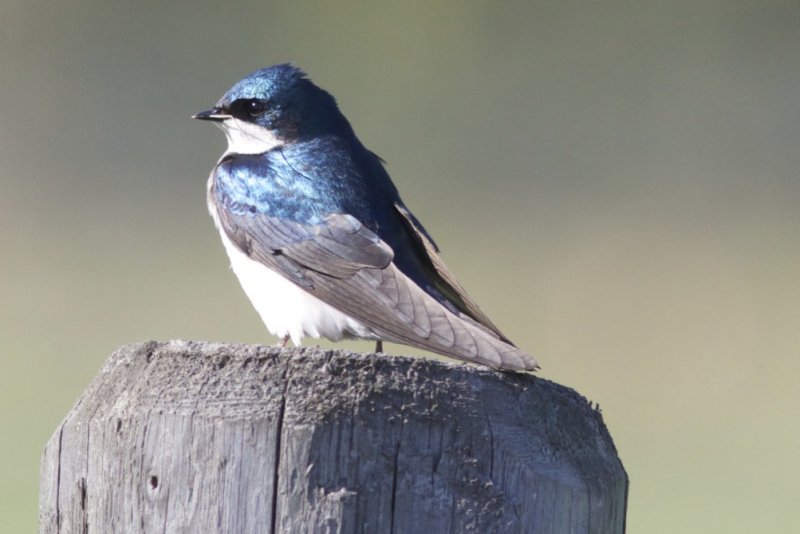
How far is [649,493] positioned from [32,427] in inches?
112

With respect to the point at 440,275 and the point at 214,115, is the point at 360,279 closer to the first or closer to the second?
the point at 440,275

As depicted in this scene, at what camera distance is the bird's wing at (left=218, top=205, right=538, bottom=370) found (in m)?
2.20

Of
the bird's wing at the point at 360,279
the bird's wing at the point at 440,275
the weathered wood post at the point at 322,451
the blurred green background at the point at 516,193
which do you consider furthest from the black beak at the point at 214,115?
the blurred green background at the point at 516,193

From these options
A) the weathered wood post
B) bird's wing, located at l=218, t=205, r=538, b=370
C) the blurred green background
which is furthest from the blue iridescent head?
the blurred green background

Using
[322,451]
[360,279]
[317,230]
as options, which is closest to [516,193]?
[317,230]

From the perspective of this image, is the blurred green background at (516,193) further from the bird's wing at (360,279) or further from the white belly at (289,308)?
the bird's wing at (360,279)

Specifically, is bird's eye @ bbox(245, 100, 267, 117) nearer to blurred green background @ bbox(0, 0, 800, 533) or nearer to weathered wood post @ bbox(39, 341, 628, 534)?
weathered wood post @ bbox(39, 341, 628, 534)

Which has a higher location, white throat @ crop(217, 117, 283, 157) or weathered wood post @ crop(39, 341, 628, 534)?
white throat @ crop(217, 117, 283, 157)

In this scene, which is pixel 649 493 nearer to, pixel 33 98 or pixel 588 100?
pixel 588 100

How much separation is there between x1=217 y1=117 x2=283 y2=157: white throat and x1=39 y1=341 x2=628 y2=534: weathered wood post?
5.40 ft

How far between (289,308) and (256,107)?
59 centimetres

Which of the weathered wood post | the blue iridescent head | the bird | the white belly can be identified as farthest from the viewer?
the blue iridescent head

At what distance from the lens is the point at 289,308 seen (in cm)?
298

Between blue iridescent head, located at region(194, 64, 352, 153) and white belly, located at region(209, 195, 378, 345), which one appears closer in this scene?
white belly, located at region(209, 195, 378, 345)
